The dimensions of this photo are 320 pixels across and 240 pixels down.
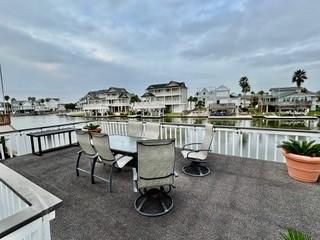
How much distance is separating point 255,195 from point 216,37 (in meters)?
11.7

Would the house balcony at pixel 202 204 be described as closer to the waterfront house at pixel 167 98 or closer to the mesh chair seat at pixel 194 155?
the mesh chair seat at pixel 194 155

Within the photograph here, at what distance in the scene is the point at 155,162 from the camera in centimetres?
214

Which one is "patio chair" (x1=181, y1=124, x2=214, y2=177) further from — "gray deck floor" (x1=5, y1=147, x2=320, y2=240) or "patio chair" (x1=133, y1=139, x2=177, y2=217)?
"patio chair" (x1=133, y1=139, x2=177, y2=217)

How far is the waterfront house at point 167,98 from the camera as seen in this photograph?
32459 millimetres

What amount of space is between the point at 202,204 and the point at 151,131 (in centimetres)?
234

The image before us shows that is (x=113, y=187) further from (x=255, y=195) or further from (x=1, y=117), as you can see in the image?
(x=1, y=117)

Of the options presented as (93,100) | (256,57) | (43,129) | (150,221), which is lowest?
(150,221)

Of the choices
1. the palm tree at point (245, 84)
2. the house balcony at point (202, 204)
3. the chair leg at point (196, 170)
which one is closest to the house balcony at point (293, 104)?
the palm tree at point (245, 84)

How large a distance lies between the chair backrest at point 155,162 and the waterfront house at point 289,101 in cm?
3982

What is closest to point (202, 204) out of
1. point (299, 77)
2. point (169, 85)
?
point (169, 85)

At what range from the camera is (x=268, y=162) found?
12.5 feet

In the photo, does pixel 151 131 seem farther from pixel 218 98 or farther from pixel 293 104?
pixel 293 104

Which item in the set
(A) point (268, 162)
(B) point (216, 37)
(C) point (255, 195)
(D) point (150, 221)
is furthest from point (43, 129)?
(B) point (216, 37)

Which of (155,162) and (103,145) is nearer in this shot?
(155,162)
